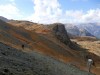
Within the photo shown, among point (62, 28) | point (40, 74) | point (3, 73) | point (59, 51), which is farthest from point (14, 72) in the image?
point (62, 28)

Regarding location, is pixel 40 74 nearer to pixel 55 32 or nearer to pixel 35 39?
pixel 35 39

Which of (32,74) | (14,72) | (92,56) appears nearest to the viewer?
(14,72)

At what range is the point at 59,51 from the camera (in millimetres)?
75688

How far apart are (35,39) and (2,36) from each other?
21.5 meters

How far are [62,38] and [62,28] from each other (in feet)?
19.7

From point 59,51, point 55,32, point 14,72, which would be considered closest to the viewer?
point 14,72

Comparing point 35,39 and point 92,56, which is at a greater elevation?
point 35,39

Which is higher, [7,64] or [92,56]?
[7,64]

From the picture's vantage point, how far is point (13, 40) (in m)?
58.7

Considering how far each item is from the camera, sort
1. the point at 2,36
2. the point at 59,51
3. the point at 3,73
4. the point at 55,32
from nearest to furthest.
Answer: the point at 3,73 < the point at 2,36 < the point at 59,51 < the point at 55,32

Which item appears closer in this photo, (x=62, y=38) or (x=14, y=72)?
(x=14, y=72)

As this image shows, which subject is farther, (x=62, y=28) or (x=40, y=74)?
(x=62, y=28)

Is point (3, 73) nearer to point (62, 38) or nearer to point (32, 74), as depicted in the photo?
point (32, 74)

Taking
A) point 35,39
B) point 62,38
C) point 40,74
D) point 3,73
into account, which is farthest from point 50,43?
point 3,73
